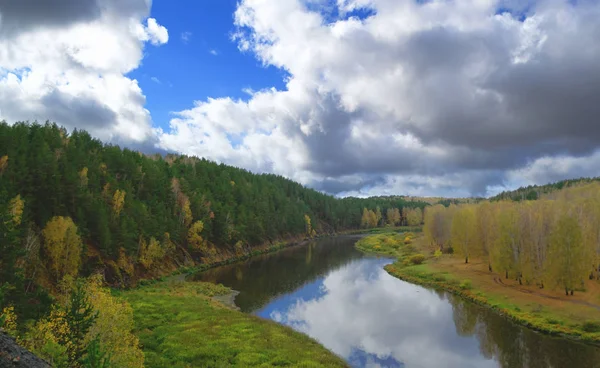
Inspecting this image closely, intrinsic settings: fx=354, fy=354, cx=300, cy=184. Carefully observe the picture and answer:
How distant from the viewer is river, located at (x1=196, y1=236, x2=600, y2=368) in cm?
3834

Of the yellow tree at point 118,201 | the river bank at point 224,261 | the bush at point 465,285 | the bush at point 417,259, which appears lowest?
the river bank at point 224,261

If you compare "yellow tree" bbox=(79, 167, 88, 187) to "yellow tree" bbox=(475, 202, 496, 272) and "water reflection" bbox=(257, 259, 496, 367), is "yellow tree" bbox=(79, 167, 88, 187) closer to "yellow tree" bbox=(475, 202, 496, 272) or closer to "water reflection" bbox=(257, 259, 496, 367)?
"water reflection" bbox=(257, 259, 496, 367)

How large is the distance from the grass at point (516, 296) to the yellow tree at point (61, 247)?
65354 millimetres

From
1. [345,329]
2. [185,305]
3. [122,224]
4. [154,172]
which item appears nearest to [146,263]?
[122,224]

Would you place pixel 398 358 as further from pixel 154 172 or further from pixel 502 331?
pixel 154 172

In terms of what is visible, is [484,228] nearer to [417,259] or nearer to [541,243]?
[417,259]

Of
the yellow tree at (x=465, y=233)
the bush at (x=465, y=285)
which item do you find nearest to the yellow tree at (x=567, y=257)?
the bush at (x=465, y=285)

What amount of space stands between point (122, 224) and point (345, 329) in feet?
162

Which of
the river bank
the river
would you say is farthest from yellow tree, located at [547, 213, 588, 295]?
the river bank

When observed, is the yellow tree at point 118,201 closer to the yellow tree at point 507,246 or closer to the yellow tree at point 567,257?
the yellow tree at point 507,246

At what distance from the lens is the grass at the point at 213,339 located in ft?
106

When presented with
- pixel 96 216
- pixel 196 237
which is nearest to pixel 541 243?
pixel 196 237

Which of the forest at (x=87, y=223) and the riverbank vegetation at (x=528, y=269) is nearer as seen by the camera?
the forest at (x=87, y=223)

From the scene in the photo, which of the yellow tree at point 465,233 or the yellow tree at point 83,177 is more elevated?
the yellow tree at point 83,177
